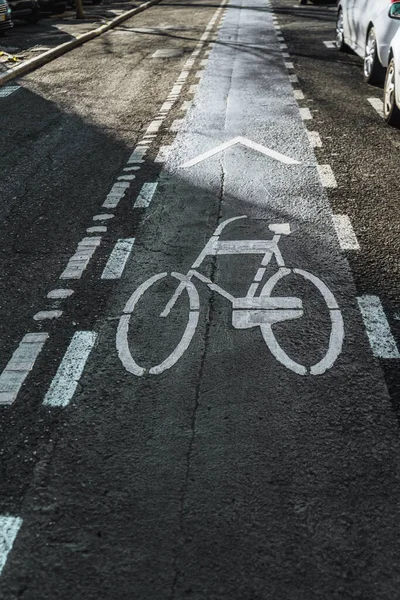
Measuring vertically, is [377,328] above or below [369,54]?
below

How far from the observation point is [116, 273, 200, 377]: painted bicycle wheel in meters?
4.10

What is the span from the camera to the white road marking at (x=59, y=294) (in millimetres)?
5023

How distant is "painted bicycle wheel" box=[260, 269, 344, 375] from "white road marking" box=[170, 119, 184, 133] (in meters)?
4.85

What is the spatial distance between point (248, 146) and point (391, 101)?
1981mm

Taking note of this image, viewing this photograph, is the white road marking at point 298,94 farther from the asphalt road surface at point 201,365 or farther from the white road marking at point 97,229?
the white road marking at point 97,229

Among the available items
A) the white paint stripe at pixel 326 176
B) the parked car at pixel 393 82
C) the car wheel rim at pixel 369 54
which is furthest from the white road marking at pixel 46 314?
the car wheel rim at pixel 369 54

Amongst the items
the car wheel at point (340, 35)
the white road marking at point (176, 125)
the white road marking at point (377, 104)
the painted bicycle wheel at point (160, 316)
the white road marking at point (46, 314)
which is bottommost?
the white road marking at point (176, 125)

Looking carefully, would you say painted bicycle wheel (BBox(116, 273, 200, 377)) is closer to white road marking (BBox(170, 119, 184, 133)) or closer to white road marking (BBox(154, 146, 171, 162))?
white road marking (BBox(154, 146, 171, 162))

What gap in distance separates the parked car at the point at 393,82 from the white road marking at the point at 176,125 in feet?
9.12

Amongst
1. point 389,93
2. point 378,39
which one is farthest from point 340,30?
point 389,93

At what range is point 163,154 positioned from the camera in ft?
27.3

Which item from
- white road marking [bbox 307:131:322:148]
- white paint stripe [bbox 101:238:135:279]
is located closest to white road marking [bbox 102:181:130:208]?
white paint stripe [bbox 101:238:135:279]

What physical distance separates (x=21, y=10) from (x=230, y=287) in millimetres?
22219

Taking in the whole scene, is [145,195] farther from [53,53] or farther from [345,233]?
[53,53]
